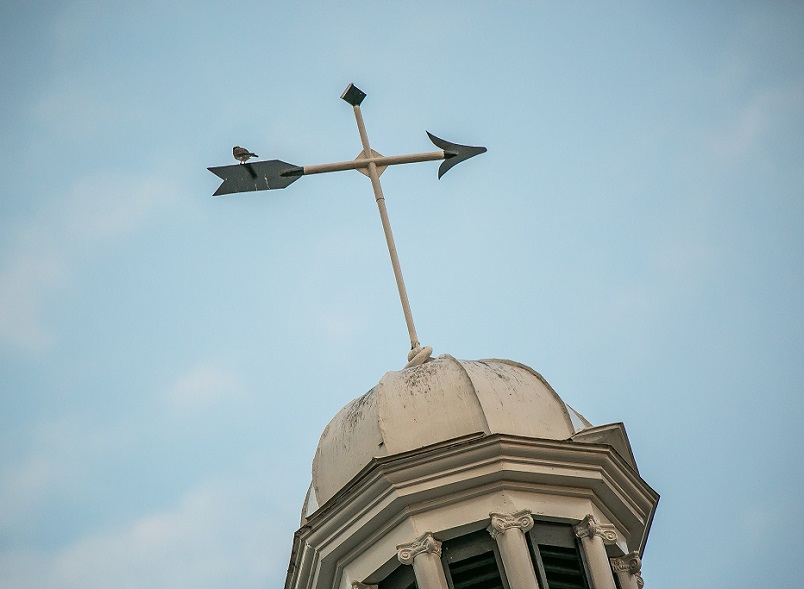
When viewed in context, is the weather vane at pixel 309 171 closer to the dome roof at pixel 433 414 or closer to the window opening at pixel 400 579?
the dome roof at pixel 433 414

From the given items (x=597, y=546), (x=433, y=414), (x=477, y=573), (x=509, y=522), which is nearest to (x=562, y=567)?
(x=597, y=546)

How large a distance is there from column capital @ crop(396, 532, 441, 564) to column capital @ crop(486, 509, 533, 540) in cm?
62

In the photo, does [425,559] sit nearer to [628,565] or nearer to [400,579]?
[400,579]

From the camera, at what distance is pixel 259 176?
68.0ft

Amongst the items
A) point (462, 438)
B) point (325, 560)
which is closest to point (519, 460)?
point (462, 438)

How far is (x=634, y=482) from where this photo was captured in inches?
755

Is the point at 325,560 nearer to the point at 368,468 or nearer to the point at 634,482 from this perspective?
the point at 368,468

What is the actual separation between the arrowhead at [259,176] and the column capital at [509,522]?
17.2 feet

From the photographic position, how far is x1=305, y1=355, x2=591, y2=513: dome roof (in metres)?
18.5

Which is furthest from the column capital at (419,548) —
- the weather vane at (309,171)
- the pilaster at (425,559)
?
the weather vane at (309,171)

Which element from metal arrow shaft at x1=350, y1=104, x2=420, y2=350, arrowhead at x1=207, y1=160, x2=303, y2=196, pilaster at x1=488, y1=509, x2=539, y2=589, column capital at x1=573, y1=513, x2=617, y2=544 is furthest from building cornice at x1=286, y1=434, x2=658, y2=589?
arrowhead at x1=207, y1=160, x2=303, y2=196

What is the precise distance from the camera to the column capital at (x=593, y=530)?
18.2 metres

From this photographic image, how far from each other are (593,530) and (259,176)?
240 inches

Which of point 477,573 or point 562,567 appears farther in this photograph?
point 562,567
